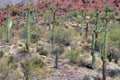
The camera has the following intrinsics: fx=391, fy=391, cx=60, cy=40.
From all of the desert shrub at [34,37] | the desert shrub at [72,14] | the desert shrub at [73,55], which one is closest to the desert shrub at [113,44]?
the desert shrub at [73,55]

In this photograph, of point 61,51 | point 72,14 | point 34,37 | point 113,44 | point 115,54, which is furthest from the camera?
point 72,14

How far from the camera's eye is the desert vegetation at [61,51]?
89.2ft

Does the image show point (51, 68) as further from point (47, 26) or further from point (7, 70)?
point (47, 26)

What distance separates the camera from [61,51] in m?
38.2

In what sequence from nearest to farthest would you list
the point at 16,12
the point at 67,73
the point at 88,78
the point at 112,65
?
the point at 88,78 < the point at 67,73 < the point at 112,65 < the point at 16,12

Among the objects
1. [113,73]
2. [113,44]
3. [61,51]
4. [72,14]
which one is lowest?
[113,73]

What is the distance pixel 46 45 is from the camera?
136 feet

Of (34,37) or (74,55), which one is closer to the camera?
(74,55)

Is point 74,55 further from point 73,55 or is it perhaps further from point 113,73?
point 113,73

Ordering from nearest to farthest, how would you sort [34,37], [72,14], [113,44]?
1. [113,44]
2. [34,37]
3. [72,14]

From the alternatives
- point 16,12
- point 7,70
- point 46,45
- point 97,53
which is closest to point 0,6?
point 16,12

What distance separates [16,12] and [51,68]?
36.0 metres

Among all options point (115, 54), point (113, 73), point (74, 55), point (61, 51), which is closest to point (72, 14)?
point (61, 51)

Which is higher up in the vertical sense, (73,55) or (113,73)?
(73,55)
